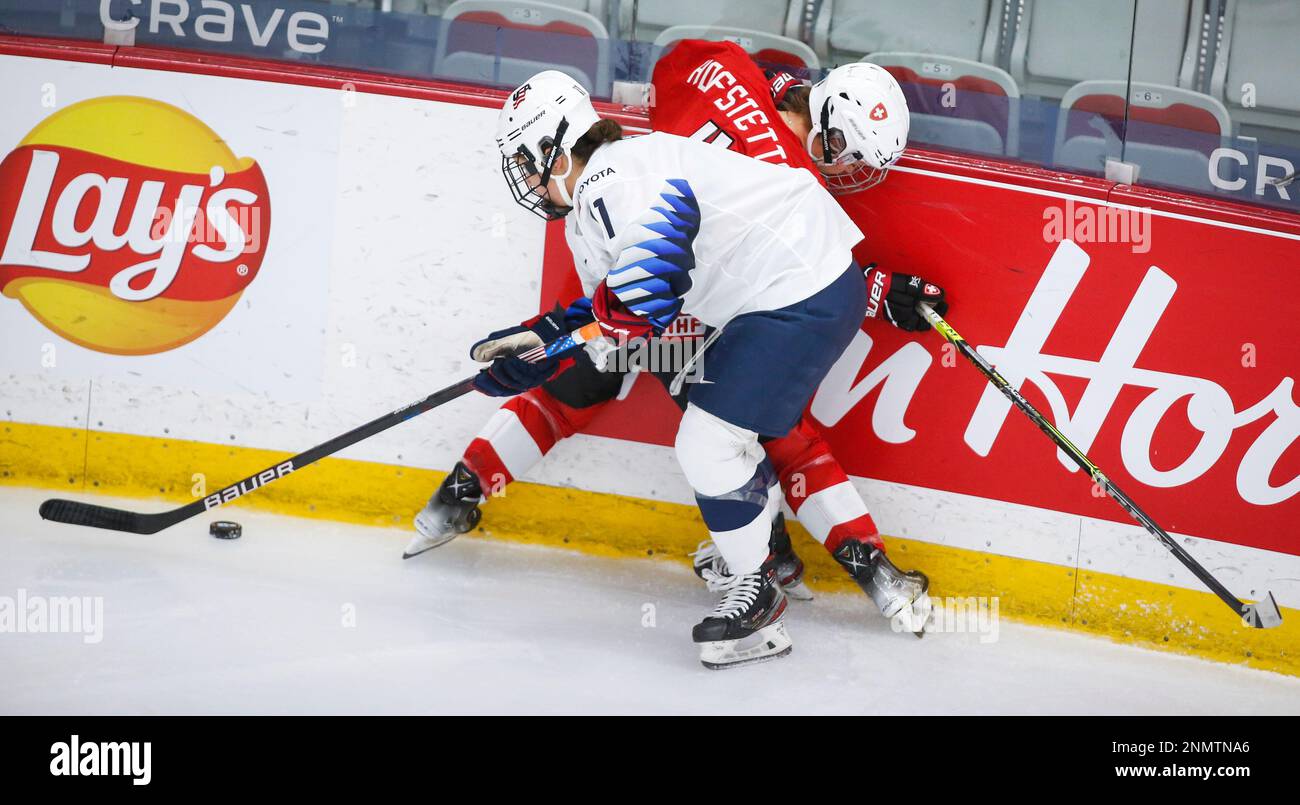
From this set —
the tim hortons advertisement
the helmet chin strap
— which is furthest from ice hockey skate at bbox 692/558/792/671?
the helmet chin strap

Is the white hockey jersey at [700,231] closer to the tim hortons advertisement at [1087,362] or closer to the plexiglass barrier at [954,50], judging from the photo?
the tim hortons advertisement at [1087,362]

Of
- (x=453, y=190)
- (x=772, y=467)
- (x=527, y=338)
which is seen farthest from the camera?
(x=453, y=190)

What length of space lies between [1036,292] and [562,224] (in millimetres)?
1339

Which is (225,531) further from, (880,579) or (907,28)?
(907,28)

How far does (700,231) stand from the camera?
2631 millimetres

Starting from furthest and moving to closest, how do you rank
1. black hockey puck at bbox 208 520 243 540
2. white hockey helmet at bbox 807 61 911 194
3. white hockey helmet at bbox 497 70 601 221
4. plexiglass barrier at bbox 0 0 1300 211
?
black hockey puck at bbox 208 520 243 540 → plexiglass barrier at bbox 0 0 1300 211 → white hockey helmet at bbox 807 61 911 194 → white hockey helmet at bbox 497 70 601 221

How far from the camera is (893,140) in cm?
296

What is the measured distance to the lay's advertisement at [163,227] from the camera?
3432mm

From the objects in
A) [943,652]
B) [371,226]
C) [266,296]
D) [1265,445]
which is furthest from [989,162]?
[266,296]

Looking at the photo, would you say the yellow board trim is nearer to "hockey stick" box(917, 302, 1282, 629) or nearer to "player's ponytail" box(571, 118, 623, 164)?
"hockey stick" box(917, 302, 1282, 629)

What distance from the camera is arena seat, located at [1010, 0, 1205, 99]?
321 centimetres

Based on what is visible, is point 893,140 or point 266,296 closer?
point 893,140

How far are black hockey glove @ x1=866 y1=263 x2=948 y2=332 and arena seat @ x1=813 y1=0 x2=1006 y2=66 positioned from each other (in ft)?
2.15

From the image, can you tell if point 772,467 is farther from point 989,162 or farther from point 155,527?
point 155,527
